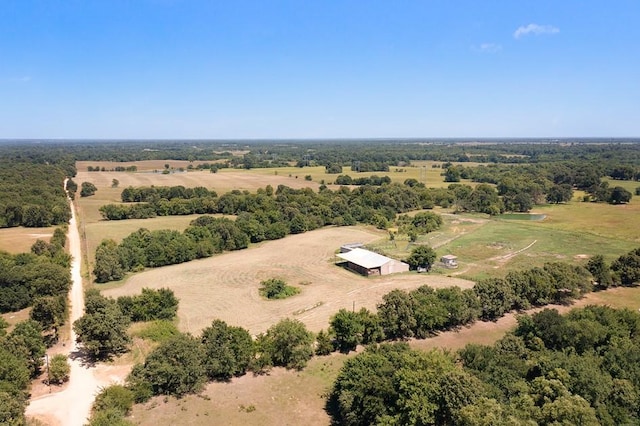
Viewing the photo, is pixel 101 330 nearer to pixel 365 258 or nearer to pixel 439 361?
pixel 439 361

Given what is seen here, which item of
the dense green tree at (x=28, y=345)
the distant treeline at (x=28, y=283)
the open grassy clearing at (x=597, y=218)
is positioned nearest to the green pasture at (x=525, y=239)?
the open grassy clearing at (x=597, y=218)

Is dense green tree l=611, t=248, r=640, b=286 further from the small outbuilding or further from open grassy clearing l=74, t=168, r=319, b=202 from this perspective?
open grassy clearing l=74, t=168, r=319, b=202

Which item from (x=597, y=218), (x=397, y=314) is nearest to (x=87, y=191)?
(x=397, y=314)

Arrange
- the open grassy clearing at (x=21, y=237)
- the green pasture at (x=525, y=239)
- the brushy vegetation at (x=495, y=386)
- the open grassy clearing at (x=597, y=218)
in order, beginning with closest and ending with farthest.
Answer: the brushy vegetation at (x=495, y=386), the green pasture at (x=525, y=239), the open grassy clearing at (x=21, y=237), the open grassy clearing at (x=597, y=218)

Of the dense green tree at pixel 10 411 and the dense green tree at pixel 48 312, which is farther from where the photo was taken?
the dense green tree at pixel 48 312

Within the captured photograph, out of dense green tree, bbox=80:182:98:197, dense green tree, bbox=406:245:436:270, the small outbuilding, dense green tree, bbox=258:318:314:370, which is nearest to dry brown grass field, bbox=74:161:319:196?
dense green tree, bbox=80:182:98:197

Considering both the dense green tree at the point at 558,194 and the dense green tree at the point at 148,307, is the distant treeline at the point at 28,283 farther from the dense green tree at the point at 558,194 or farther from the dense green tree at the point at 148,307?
the dense green tree at the point at 558,194
